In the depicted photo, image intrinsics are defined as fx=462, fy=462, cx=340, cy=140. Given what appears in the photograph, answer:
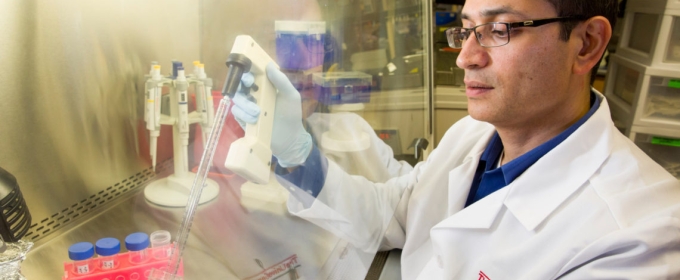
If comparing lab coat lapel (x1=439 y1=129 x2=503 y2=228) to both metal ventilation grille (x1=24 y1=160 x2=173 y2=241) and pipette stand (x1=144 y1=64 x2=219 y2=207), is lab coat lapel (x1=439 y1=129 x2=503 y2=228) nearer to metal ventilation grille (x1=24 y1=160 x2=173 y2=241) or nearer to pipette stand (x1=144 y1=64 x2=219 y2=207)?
pipette stand (x1=144 y1=64 x2=219 y2=207)

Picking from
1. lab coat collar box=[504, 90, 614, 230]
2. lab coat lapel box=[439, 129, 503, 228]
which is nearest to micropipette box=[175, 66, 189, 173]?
lab coat lapel box=[439, 129, 503, 228]

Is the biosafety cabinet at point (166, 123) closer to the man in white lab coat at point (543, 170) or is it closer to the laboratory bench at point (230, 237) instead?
the laboratory bench at point (230, 237)

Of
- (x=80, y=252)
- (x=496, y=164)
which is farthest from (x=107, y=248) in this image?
(x=496, y=164)

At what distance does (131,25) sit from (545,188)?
1.19 meters

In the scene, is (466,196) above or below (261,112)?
below

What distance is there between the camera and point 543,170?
1019mm

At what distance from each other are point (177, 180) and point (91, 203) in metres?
0.23

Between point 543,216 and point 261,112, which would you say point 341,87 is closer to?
point 261,112

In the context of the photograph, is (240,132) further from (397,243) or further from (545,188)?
(545,188)

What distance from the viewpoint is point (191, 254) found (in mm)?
1100

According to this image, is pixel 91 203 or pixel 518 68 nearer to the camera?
pixel 518 68

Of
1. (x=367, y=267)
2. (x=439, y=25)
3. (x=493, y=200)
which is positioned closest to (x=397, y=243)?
(x=367, y=267)

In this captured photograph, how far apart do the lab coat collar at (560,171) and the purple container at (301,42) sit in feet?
1.96

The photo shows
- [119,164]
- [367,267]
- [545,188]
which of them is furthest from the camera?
[119,164]
